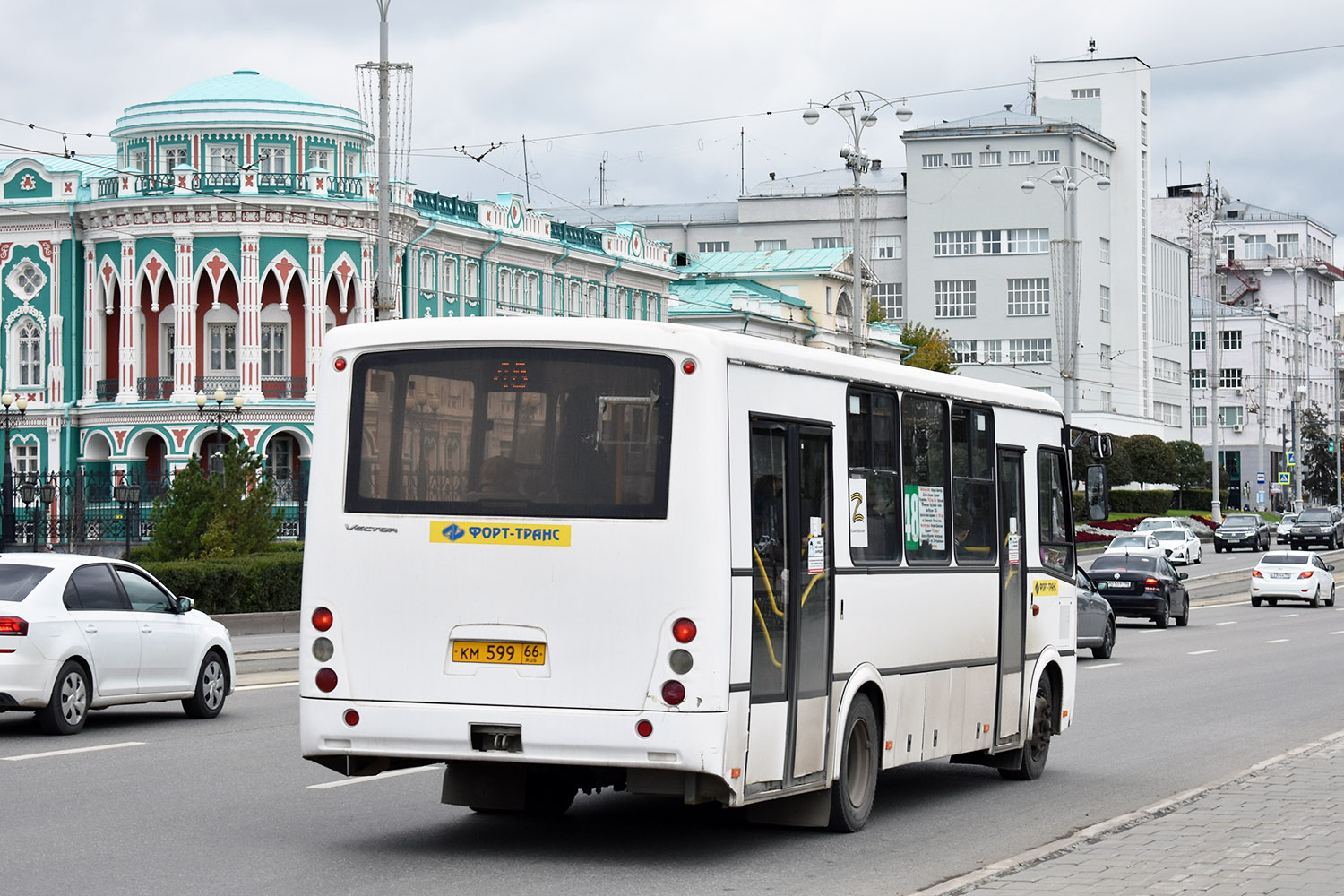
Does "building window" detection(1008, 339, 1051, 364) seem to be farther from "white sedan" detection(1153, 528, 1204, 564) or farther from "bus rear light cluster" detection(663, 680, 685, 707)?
"bus rear light cluster" detection(663, 680, 685, 707)

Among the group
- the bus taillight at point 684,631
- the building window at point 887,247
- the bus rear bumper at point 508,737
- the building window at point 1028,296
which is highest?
the building window at point 887,247

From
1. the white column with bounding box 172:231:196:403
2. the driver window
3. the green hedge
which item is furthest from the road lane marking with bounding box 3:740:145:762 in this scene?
the white column with bounding box 172:231:196:403

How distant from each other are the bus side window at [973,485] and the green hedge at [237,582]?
20112mm

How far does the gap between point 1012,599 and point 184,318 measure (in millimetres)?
51342

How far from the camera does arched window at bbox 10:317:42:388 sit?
63969 millimetres

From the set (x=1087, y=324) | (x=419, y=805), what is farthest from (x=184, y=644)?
(x=1087, y=324)

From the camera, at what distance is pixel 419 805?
1252 cm

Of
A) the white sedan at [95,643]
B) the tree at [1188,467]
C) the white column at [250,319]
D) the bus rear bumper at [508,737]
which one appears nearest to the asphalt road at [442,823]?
the white sedan at [95,643]

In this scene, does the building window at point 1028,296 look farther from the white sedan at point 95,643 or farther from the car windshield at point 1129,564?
the white sedan at point 95,643

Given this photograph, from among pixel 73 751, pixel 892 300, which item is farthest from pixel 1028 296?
pixel 73 751

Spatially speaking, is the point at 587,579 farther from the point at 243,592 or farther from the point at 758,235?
the point at 758,235

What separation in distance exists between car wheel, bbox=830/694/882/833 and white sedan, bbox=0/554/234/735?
7.74 m

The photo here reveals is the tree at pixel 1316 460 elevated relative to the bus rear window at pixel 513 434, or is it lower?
elevated

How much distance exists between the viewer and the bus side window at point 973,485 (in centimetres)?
1292
